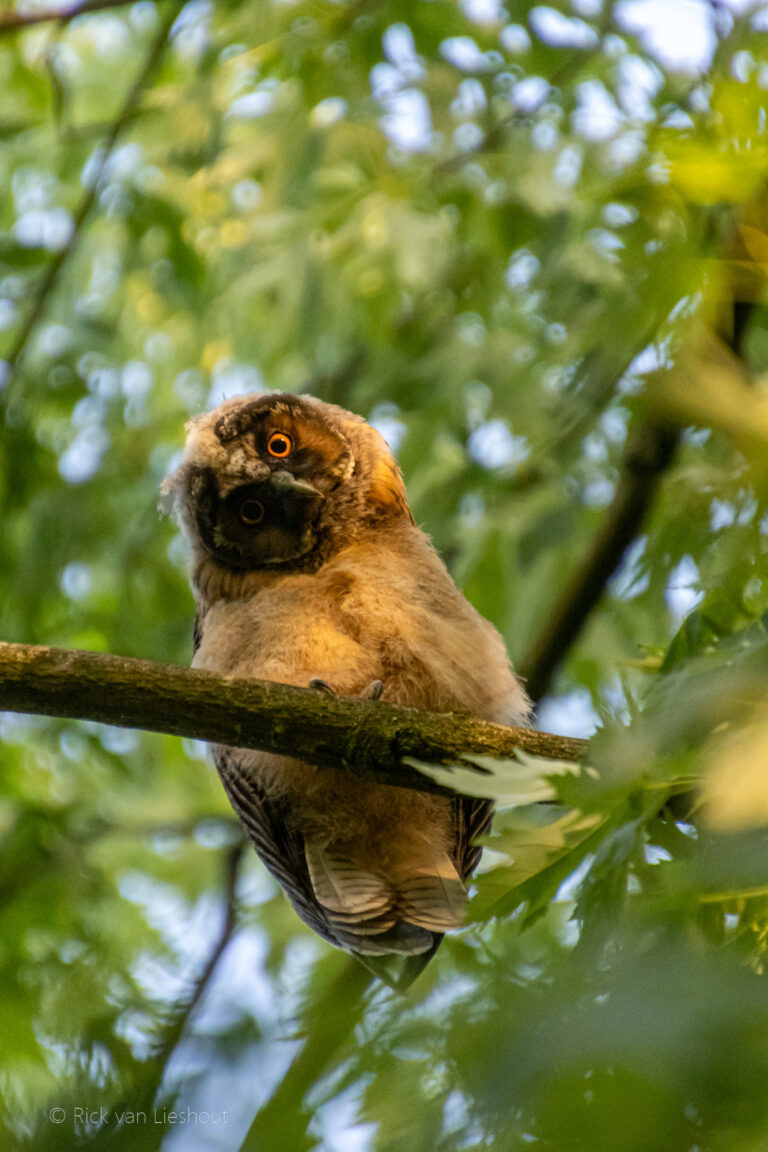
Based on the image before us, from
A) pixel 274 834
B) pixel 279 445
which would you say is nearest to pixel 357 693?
pixel 274 834

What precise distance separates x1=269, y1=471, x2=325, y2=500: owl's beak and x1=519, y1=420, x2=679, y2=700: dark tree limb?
87 cm

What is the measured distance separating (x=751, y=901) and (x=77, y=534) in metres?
3.43

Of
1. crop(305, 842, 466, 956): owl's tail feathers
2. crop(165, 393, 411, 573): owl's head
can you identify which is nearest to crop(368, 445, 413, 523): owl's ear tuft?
crop(165, 393, 411, 573): owl's head

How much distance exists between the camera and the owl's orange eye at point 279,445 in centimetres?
377

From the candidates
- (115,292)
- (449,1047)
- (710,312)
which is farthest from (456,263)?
(449,1047)

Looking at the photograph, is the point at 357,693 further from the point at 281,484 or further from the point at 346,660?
the point at 281,484

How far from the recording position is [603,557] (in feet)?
12.2

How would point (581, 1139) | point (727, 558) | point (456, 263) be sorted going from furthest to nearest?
point (456, 263), point (727, 558), point (581, 1139)

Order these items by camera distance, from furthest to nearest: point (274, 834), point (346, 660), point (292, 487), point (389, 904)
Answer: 1. point (292, 487)
2. point (274, 834)
3. point (346, 660)
4. point (389, 904)

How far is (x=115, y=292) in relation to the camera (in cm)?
618

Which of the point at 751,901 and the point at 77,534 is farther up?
the point at 751,901

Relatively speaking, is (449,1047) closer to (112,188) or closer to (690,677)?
(690,677)

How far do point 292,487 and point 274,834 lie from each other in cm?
105

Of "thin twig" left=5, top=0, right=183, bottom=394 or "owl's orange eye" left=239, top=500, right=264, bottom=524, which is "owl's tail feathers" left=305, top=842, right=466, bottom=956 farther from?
"thin twig" left=5, top=0, right=183, bottom=394
